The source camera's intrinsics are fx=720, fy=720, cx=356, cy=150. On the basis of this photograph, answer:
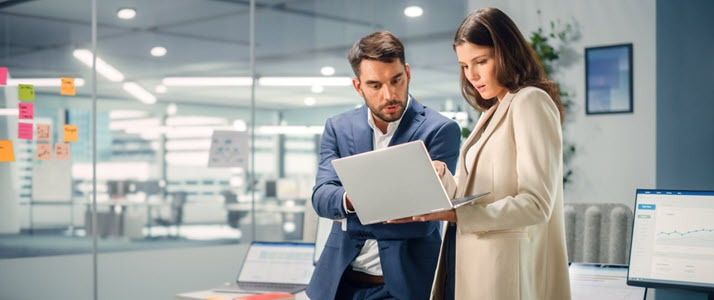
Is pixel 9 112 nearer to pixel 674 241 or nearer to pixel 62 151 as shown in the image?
pixel 62 151

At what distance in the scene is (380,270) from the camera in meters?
1.78

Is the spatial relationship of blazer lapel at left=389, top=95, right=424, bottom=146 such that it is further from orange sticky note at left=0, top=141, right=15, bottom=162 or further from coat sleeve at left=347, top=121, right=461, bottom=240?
orange sticky note at left=0, top=141, right=15, bottom=162

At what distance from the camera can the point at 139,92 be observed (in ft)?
15.9

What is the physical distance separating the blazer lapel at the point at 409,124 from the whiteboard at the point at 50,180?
3.26m

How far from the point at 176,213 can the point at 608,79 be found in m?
3.09

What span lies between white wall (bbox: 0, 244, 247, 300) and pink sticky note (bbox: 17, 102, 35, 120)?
2.82ft

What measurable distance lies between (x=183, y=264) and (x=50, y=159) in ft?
3.92

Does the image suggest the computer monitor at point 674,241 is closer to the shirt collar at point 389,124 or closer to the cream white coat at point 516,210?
the cream white coat at point 516,210

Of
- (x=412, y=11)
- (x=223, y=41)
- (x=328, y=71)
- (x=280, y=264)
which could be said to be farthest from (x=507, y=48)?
(x=412, y=11)

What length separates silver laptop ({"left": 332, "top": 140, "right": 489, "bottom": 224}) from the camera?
1.47 meters

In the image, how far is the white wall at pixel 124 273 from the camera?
439cm

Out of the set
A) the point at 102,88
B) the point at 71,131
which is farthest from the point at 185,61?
the point at 71,131

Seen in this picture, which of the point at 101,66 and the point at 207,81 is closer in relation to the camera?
the point at 101,66

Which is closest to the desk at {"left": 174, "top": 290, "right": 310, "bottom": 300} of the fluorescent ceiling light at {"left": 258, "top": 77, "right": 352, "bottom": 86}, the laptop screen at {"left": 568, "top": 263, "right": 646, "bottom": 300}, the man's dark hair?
the laptop screen at {"left": 568, "top": 263, "right": 646, "bottom": 300}
